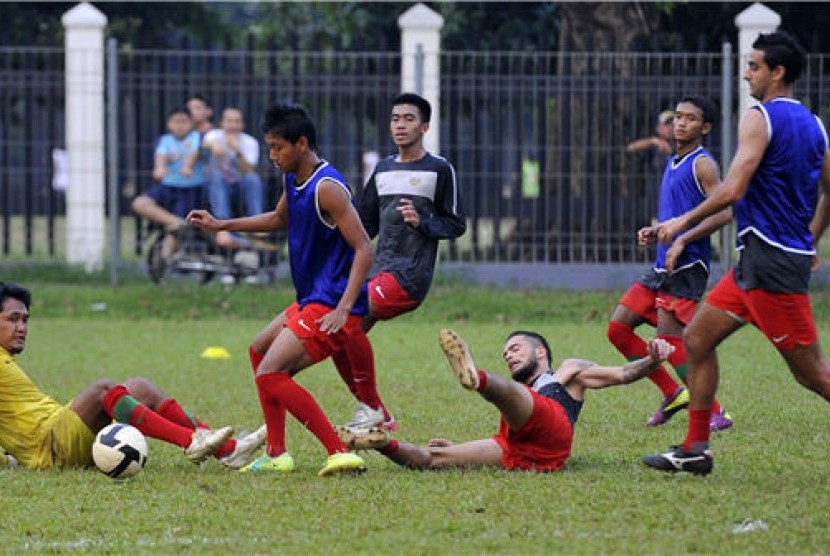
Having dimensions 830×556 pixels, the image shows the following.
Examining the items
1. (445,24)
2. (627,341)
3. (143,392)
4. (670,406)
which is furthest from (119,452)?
(445,24)

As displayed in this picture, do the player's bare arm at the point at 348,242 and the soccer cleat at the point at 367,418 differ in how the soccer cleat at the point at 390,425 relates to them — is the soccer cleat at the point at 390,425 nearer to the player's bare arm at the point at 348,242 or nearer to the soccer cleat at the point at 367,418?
the soccer cleat at the point at 367,418

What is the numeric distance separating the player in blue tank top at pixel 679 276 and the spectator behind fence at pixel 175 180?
879 cm

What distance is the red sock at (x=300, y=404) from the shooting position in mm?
8438

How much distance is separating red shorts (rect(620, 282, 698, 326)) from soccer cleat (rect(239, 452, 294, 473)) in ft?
9.51

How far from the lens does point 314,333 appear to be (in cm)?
850

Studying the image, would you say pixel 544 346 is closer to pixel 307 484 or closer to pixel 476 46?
pixel 307 484

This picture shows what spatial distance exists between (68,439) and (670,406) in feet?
12.5

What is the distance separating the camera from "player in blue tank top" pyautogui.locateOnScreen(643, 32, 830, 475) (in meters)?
7.84

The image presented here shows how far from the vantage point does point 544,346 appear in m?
8.98

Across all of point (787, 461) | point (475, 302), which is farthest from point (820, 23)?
point (787, 461)

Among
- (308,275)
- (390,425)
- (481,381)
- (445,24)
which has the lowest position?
(390,425)

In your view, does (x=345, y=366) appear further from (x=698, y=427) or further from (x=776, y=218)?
(x=776, y=218)

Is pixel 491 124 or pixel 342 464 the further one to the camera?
pixel 491 124

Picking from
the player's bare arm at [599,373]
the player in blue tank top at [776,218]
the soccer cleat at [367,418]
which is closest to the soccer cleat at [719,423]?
the player's bare arm at [599,373]
